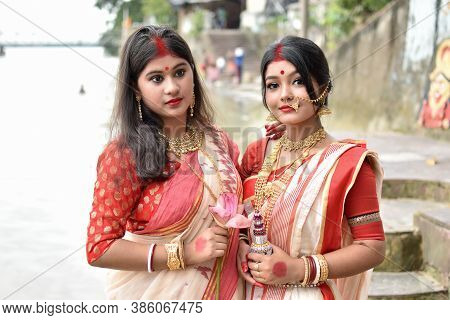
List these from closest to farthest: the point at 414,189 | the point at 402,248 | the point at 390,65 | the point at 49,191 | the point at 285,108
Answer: the point at 285,108, the point at 402,248, the point at 414,189, the point at 49,191, the point at 390,65

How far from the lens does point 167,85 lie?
1.74 meters

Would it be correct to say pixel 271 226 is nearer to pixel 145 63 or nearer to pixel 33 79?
pixel 145 63

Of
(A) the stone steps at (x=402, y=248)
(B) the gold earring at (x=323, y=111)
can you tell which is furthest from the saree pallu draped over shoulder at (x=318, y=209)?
(A) the stone steps at (x=402, y=248)

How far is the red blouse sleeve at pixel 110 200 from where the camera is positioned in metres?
1.68

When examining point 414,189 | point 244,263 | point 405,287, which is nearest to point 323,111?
point 244,263

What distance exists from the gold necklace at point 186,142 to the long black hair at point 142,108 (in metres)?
0.04

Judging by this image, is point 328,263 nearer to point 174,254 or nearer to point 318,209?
point 318,209

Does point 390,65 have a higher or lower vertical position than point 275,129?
higher

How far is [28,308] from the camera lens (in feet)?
6.70

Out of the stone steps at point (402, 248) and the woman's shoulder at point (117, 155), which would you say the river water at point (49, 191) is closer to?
the woman's shoulder at point (117, 155)

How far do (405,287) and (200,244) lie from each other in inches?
82.8

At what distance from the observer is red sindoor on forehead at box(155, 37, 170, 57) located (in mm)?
1722

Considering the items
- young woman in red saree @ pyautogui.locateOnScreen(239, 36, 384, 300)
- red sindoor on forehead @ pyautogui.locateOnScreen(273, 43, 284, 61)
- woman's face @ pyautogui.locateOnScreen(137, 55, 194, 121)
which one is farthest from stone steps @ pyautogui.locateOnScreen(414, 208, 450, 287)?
woman's face @ pyautogui.locateOnScreen(137, 55, 194, 121)

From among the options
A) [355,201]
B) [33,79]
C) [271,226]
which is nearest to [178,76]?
[271,226]
